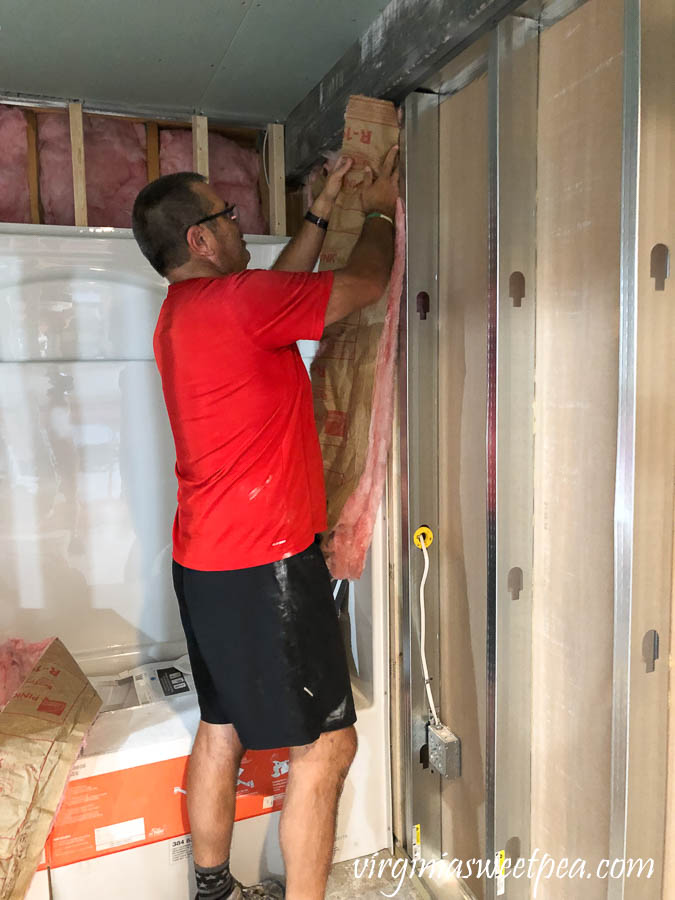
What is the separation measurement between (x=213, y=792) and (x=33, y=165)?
2.05 meters

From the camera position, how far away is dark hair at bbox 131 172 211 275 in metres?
1.62

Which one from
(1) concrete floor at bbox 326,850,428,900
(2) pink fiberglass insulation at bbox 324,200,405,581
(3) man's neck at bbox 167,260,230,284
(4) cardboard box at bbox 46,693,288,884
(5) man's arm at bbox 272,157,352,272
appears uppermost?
(5) man's arm at bbox 272,157,352,272

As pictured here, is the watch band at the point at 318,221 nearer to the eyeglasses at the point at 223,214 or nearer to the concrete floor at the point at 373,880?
the eyeglasses at the point at 223,214

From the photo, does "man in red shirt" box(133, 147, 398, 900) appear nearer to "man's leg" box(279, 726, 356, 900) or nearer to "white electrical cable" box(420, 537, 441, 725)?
"man's leg" box(279, 726, 356, 900)

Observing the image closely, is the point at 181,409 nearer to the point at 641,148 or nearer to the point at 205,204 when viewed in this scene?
the point at 205,204

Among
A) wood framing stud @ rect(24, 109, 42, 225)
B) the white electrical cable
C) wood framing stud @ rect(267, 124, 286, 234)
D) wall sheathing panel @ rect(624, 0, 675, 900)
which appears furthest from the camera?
wood framing stud @ rect(267, 124, 286, 234)

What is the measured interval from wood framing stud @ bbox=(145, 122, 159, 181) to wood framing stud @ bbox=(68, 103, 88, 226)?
262 mm

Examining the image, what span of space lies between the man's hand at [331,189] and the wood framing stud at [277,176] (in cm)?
67

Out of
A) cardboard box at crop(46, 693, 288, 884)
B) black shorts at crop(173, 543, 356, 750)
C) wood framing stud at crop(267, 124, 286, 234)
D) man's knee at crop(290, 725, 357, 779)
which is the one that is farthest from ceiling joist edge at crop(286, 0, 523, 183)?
cardboard box at crop(46, 693, 288, 884)

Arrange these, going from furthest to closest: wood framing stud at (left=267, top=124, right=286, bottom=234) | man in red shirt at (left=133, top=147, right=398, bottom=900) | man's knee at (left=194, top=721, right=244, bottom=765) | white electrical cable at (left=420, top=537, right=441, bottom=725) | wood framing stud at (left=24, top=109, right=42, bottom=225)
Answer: wood framing stud at (left=267, top=124, right=286, bottom=234) < wood framing stud at (left=24, top=109, right=42, bottom=225) < white electrical cable at (left=420, top=537, right=441, bottom=725) < man's knee at (left=194, top=721, right=244, bottom=765) < man in red shirt at (left=133, top=147, right=398, bottom=900)

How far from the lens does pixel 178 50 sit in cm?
188

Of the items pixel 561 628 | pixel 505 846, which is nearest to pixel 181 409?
pixel 561 628

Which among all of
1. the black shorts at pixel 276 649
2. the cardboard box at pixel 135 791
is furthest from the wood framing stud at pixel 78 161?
the cardboard box at pixel 135 791

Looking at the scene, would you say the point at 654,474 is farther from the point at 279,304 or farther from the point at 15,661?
the point at 15,661
